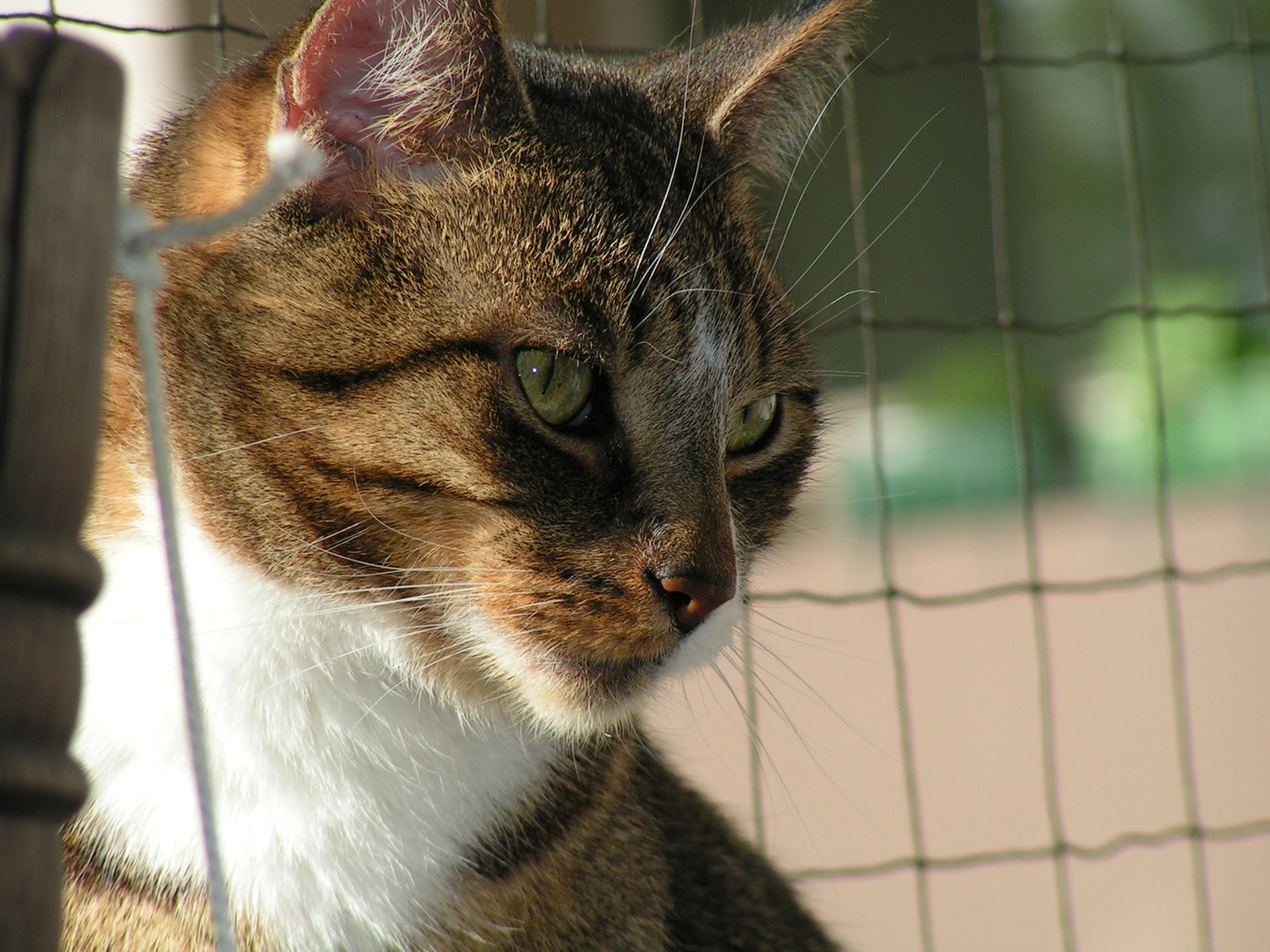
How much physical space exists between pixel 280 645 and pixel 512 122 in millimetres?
460

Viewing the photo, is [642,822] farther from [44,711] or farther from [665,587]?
[44,711]

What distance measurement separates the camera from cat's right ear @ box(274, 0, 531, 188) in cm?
84

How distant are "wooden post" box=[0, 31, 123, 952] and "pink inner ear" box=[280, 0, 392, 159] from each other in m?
0.46

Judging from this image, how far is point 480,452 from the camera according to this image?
0.87 meters

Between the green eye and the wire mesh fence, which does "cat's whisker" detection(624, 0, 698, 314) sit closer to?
the green eye

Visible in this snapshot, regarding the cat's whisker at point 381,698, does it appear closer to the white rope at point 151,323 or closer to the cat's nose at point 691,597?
the cat's nose at point 691,597

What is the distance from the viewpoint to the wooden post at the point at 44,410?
380 millimetres

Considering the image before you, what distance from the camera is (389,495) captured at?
2.84ft

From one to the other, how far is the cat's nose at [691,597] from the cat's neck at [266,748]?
226mm

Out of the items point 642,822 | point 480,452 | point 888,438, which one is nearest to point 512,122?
point 480,452

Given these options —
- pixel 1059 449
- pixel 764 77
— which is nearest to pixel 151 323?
pixel 764 77

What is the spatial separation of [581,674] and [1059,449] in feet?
15.6

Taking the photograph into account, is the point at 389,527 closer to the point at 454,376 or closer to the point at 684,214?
the point at 454,376

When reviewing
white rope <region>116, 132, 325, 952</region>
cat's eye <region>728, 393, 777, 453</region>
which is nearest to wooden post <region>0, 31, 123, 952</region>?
white rope <region>116, 132, 325, 952</region>
